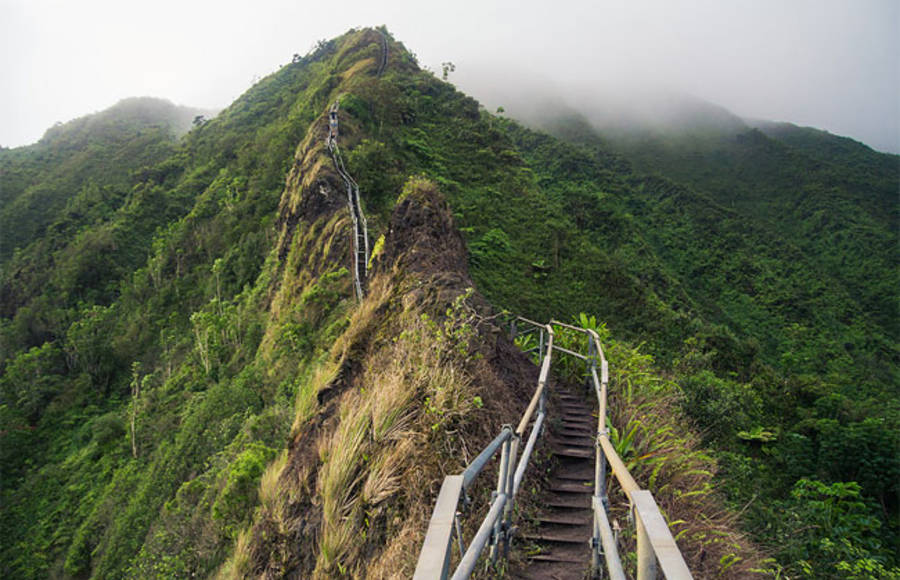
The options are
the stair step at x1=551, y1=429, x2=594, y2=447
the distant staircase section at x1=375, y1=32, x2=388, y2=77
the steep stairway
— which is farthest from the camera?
the distant staircase section at x1=375, y1=32, x2=388, y2=77

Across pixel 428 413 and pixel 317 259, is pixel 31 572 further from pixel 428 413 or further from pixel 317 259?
pixel 428 413

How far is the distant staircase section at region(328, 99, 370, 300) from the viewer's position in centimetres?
1062

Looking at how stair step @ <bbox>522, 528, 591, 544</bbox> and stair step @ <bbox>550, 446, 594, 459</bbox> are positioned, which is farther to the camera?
stair step @ <bbox>550, 446, 594, 459</bbox>

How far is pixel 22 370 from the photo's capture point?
27.1m

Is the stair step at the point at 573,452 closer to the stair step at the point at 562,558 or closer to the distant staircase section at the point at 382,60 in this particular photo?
the stair step at the point at 562,558

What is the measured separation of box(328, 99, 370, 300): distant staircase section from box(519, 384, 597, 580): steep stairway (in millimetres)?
5926

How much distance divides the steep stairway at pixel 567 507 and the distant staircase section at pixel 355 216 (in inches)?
233

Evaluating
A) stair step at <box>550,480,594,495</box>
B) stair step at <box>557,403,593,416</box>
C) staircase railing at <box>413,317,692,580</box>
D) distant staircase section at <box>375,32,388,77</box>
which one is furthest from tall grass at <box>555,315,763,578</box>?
distant staircase section at <box>375,32,388,77</box>

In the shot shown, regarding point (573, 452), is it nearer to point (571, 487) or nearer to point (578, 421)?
point (571, 487)

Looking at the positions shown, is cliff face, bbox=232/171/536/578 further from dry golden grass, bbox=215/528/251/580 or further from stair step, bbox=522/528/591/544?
stair step, bbox=522/528/591/544

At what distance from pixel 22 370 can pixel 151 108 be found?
8992 centimetres

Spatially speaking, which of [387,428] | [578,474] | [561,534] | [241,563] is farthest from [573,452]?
[241,563]

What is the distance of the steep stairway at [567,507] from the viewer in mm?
2703

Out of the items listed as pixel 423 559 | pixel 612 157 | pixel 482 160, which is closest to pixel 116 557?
pixel 423 559
